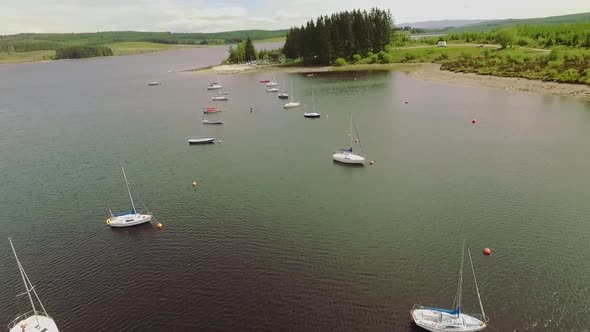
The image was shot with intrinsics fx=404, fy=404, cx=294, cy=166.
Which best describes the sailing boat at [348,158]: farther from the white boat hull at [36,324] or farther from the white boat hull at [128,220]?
the white boat hull at [36,324]

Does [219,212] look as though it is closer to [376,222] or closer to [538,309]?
[376,222]

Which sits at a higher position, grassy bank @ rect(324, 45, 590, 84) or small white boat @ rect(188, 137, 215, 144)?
grassy bank @ rect(324, 45, 590, 84)

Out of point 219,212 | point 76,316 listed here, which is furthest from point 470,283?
point 76,316

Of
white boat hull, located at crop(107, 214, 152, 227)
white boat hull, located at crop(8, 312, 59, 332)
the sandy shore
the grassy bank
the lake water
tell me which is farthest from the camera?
the grassy bank

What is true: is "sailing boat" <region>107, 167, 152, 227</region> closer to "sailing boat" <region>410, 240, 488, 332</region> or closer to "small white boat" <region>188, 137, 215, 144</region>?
"sailing boat" <region>410, 240, 488, 332</region>

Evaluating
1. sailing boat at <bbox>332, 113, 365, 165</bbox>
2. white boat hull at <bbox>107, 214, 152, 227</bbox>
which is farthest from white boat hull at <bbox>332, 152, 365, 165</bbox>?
white boat hull at <bbox>107, 214, 152, 227</bbox>

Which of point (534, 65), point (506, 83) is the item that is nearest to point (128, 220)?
point (506, 83)

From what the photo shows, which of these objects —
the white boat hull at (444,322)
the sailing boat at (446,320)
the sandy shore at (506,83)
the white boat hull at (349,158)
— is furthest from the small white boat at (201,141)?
the sandy shore at (506,83)
